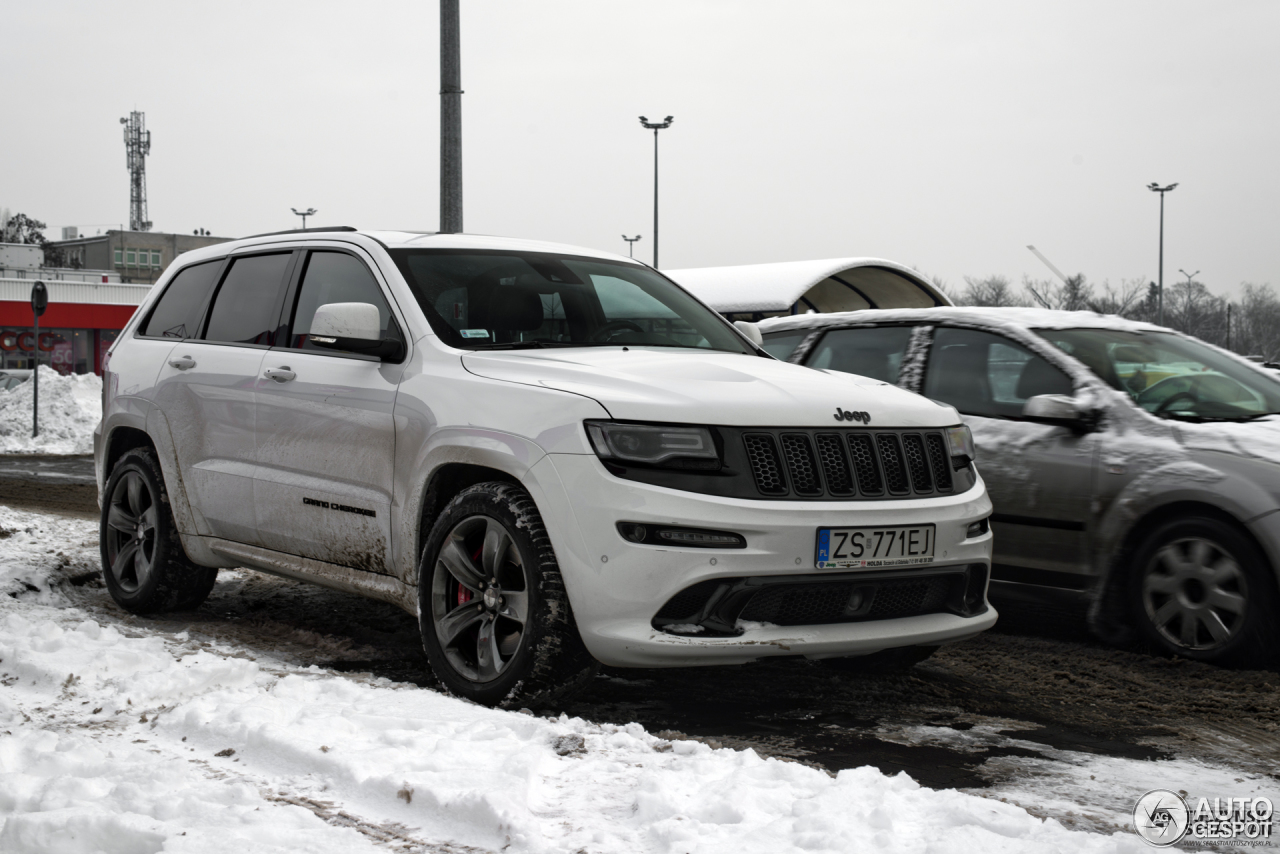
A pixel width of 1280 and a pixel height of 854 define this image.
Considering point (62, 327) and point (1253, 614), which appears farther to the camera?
point (62, 327)

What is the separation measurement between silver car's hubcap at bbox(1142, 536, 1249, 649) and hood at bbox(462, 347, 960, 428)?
1.26 meters

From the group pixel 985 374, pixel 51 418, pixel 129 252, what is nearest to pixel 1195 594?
pixel 985 374

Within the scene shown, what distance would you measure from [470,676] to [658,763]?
1.08 meters

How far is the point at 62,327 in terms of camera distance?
51.5 meters

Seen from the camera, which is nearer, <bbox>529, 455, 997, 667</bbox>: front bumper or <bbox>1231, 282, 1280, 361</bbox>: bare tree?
<bbox>529, 455, 997, 667</bbox>: front bumper

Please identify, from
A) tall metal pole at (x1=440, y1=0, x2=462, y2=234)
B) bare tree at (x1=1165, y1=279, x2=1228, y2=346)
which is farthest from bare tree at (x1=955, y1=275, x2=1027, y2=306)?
tall metal pole at (x1=440, y1=0, x2=462, y2=234)

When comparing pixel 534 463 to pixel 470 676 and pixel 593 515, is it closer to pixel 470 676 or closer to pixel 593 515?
pixel 593 515

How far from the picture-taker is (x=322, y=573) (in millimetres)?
5297

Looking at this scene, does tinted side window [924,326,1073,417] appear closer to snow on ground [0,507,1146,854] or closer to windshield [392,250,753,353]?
windshield [392,250,753,353]

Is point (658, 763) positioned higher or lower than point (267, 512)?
lower

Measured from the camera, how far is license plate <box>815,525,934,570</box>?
4.22m

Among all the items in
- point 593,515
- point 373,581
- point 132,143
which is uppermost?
point 132,143

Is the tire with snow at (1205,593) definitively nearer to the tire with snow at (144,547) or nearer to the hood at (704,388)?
the hood at (704,388)

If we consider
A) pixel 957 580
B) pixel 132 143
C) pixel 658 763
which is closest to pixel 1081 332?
pixel 957 580
